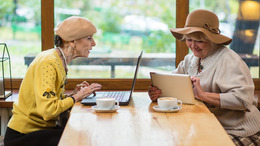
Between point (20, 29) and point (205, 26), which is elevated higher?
point (205, 26)

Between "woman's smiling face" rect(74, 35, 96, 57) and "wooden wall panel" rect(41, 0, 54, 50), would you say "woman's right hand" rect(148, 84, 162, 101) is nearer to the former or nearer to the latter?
"woman's smiling face" rect(74, 35, 96, 57)

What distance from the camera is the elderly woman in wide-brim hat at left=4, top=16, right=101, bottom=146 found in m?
2.26

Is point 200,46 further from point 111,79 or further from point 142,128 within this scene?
point 111,79

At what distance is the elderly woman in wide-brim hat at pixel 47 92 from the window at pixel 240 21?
1.48 m

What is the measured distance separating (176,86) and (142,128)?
1.94ft

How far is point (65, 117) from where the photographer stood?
111 inches

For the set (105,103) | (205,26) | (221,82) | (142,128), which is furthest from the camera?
(205,26)

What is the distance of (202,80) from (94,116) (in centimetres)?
88

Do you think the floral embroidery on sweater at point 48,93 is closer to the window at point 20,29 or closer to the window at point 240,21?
the window at point 20,29

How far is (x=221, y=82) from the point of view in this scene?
2521 millimetres

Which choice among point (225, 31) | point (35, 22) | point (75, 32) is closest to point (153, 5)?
point (225, 31)

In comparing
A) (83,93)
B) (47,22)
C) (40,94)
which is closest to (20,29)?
(47,22)

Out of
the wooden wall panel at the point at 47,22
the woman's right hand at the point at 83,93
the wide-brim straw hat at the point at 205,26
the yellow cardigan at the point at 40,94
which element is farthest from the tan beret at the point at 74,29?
the wooden wall panel at the point at 47,22

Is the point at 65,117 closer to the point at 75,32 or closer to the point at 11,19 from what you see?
the point at 75,32
